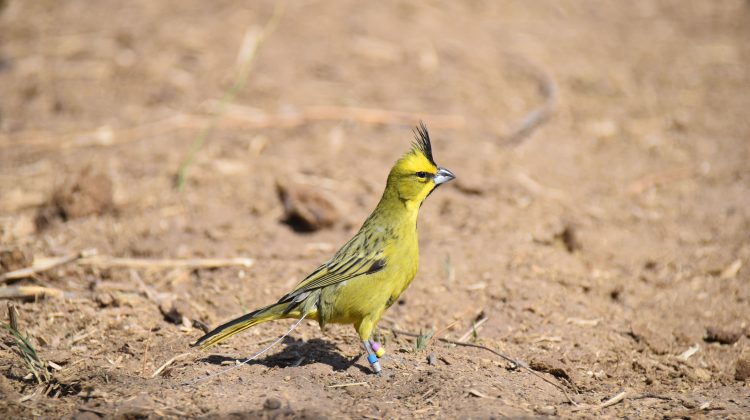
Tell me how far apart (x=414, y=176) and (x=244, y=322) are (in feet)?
5.18

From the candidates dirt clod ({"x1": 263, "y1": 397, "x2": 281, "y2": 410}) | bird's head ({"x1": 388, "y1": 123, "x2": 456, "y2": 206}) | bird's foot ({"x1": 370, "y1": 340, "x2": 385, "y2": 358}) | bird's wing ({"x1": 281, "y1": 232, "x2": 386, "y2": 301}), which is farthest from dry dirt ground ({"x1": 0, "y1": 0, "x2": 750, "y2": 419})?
bird's head ({"x1": 388, "y1": 123, "x2": 456, "y2": 206})

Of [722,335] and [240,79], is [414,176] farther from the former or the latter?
[240,79]

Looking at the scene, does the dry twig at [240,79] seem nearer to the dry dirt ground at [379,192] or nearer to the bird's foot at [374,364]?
the dry dirt ground at [379,192]

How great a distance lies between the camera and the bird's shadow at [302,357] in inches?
209

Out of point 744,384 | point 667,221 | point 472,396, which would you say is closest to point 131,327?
point 472,396

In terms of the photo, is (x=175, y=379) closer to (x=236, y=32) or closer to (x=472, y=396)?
(x=472, y=396)

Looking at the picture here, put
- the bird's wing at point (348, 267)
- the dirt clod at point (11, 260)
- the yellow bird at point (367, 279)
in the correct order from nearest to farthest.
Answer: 1. the yellow bird at point (367, 279)
2. the bird's wing at point (348, 267)
3. the dirt clod at point (11, 260)

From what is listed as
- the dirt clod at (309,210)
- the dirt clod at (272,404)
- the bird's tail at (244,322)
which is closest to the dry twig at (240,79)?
the dirt clod at (309,210)

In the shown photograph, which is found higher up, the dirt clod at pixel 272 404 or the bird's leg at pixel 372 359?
the dirt clod at pixel 272 404

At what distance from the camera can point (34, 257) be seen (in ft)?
21.3

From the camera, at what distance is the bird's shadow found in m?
5.32

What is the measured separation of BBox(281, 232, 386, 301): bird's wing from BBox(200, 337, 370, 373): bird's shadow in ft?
1.56

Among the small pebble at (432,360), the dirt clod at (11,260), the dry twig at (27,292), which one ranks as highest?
the dirt clod at (11,260)

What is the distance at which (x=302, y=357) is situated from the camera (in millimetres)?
5500
